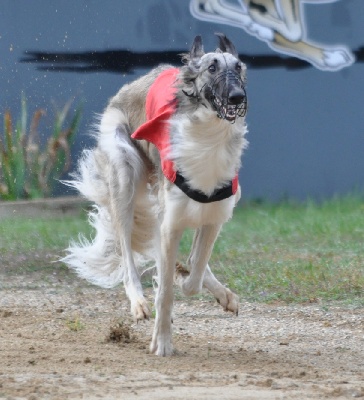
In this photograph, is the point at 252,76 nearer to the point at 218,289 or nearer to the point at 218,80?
the point at 218,289

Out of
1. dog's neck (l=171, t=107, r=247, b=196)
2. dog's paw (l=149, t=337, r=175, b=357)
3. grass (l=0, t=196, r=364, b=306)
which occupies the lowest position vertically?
grass (l=0, t=196, r=364, b=306)

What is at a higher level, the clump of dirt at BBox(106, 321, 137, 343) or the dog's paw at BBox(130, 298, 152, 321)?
the dog's paw at BBox(130, 298, 152, 321)

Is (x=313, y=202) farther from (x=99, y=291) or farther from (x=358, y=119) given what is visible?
(x=99, y=291)

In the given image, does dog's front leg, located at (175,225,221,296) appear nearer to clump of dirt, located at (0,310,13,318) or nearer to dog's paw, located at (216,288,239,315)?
dog's paw, located at (216,288,239,315)

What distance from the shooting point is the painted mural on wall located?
443 inches

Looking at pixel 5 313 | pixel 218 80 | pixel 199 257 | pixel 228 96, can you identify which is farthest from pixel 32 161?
pixel 228 96

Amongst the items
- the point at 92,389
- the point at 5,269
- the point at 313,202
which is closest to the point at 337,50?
the point at 313,202

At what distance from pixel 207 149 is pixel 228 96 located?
1.15 feet

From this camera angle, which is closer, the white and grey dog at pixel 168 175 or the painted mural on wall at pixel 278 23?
the white and grey dog at pixel 168 175

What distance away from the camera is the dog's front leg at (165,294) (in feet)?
17.6

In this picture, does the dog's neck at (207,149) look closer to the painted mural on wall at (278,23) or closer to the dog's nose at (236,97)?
the dog's nose at (236,97)

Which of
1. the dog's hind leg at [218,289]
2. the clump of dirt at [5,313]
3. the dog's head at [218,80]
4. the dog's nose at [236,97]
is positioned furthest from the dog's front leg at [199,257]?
the clump of dirt at [5,313]

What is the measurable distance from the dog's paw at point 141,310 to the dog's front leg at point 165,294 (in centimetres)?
19

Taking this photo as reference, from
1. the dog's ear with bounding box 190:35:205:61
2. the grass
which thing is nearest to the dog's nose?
the dog's ear with bounding box 190:35:205:61
